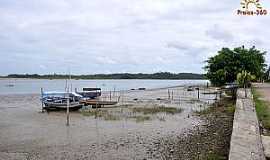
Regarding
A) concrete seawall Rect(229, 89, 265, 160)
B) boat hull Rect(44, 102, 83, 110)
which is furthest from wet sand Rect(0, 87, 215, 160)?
boat hull Rect(44, 102, 83, 110)

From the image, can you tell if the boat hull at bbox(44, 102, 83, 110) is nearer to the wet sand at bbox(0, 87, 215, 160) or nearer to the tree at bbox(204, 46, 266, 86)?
the wet sand at bbox(0, 87, 215, 160)

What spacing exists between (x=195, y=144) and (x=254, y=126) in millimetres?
2902

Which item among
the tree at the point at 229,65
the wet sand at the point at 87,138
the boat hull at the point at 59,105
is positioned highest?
the tree at the point at 229,65

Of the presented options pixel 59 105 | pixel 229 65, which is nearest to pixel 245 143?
pixel 59 105

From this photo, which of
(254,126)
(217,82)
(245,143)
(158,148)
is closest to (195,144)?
(158,148)

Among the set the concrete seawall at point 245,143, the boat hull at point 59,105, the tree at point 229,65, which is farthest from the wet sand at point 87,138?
the tree at point 229,65

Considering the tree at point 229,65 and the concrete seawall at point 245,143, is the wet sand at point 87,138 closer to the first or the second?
the concrete seawall at point 245,143

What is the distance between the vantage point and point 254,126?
45.0 ft

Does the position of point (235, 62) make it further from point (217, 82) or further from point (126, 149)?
point (126, 149)

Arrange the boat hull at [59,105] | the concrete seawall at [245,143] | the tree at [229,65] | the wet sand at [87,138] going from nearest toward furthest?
the concrete seawall at [245,143]
the wet sand at [87,138]
the boat hull at [59,105]
the tree at [229,65]

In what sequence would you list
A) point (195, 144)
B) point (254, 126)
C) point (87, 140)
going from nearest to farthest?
1. point (254, 126)
2. point (195, 144)
3. point (87, 140)

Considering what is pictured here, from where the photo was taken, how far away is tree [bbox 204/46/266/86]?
4717 cm

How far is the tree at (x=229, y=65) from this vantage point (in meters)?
47.2

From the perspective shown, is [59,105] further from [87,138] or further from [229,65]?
[229,65]
